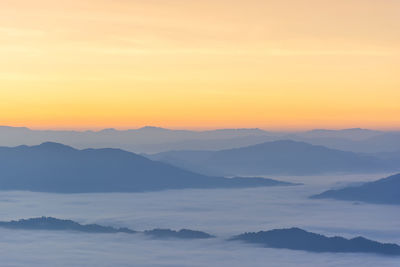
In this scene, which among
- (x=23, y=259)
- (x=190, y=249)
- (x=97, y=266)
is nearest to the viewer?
(x=97, y=266)

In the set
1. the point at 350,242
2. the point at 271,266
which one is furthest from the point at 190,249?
the point at 350,242

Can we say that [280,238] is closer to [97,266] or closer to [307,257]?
[307,257]

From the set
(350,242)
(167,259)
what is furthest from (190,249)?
(350,242)

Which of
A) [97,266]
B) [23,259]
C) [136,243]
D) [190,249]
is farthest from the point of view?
[136,243]

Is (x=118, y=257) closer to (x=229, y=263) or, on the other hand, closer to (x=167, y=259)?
(x=167, y=259)

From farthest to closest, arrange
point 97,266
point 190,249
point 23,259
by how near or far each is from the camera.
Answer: point 190,249, point 23,259, point 97,266

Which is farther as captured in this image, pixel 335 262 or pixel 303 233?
pixel 303 233
